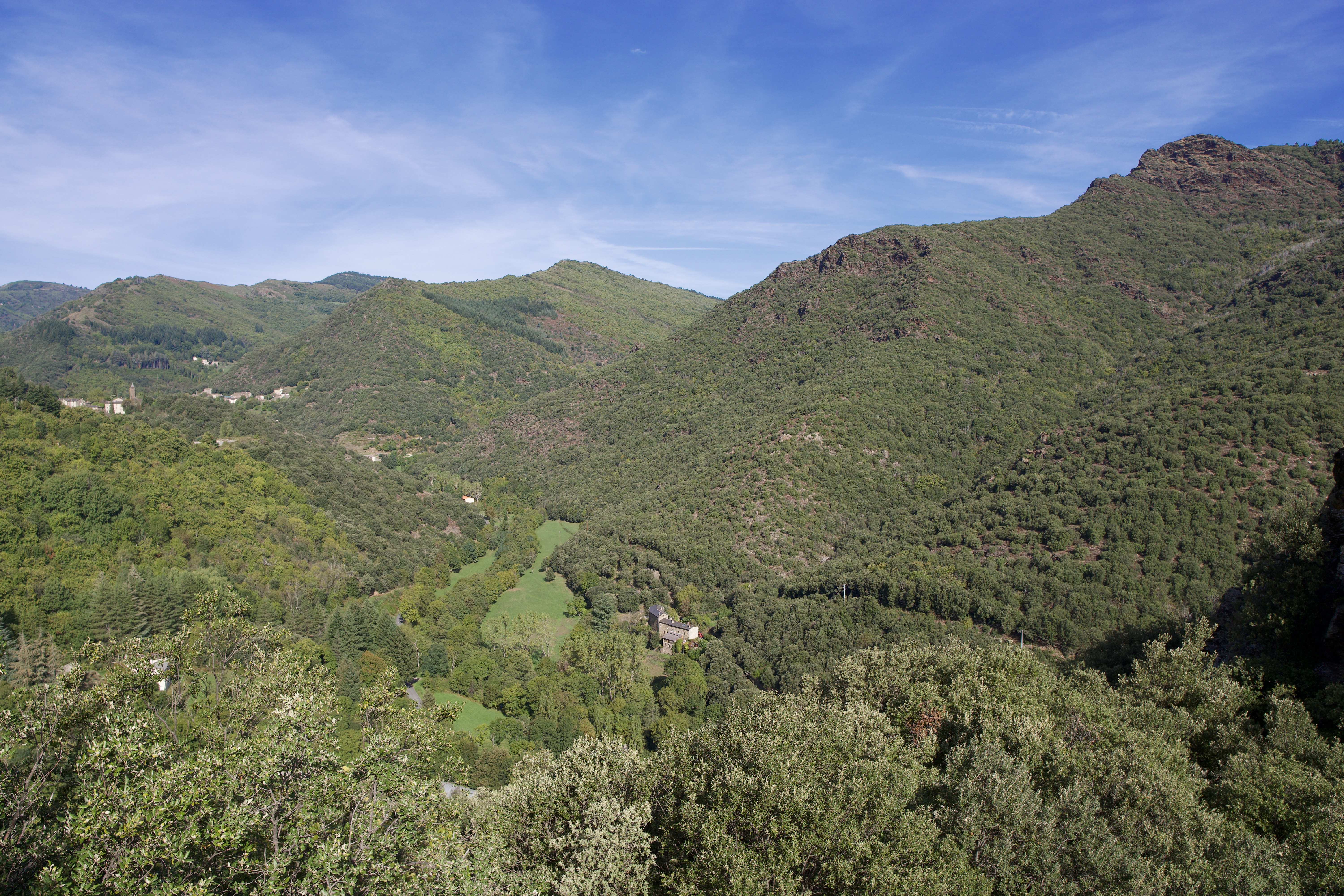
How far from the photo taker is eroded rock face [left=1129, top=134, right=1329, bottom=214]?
105188 mm

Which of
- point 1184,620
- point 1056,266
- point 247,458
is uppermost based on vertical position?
point 1056,266

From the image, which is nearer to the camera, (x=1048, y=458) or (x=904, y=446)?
(x=1048, y=458)

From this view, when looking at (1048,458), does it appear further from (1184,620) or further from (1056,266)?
(1056,266)

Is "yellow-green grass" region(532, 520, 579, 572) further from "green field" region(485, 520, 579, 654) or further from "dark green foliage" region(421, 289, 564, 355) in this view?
"dark green foliage" region(421, 289, 564, 355)

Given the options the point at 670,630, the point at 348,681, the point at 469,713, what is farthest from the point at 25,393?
the point at 670,630

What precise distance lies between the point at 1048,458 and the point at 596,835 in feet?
183

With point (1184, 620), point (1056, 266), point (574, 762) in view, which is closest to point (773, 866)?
point (574, 762)

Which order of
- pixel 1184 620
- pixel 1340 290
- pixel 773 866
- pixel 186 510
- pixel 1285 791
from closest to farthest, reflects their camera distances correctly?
pixel 773 866, pixel 1285 791, pixel 1184 620, pixel 186 510, pixel 1340 290

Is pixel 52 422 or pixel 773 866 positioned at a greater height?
pixel 52 422

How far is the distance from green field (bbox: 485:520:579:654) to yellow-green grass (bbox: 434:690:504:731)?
27.5 feet

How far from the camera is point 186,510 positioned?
52562mm

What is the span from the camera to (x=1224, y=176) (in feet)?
371

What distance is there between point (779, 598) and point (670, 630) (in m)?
10.6

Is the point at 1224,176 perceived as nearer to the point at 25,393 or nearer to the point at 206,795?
the point at 206,795
